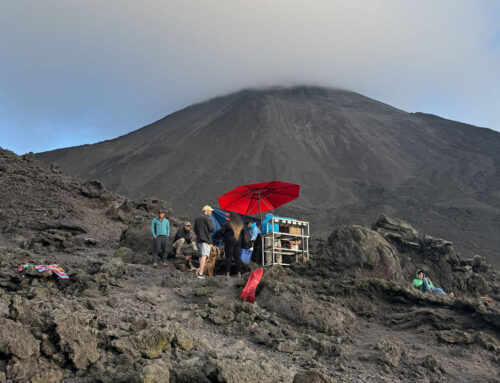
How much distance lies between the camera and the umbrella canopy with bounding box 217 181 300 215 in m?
10.8

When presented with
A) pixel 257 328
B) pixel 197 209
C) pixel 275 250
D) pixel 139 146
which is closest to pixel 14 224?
pixel 275 250

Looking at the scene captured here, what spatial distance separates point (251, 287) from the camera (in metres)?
7.36

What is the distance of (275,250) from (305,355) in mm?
4996

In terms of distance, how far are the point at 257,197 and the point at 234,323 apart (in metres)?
5.38

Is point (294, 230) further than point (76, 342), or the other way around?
point (294, 230)

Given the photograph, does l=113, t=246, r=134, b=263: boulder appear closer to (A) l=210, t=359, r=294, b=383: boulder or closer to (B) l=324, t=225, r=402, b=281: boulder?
(B) l=324, t=225, r=402, b=281: boulder

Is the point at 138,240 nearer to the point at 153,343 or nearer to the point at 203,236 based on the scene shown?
the point at 203,236

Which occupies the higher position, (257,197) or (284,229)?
(257,197)

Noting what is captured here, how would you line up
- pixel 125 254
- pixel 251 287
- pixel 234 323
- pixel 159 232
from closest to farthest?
pixel 234 323, pixel 251 287, pixel 159 232, pixel 125 254

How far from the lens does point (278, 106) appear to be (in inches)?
2958

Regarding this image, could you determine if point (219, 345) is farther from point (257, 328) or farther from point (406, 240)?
point (406, 240)

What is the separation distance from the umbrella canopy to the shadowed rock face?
79.3ft

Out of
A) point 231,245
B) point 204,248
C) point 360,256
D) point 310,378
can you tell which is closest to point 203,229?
point 204,248

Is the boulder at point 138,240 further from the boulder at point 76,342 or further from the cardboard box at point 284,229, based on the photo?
the boulder at point 76,342
